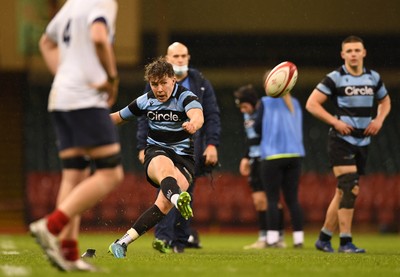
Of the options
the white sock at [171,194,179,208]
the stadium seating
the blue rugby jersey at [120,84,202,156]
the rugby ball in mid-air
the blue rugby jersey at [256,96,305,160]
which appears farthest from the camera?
the stadium seating

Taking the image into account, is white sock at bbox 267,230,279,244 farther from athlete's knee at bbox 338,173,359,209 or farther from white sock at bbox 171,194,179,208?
white sock at bbox 171,194,179,208

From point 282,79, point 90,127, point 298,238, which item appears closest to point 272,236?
point 298,238

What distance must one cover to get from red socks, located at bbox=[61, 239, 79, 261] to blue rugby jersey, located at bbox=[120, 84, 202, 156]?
2059 millimetres

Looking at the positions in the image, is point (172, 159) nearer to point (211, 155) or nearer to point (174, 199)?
point (174, 199)

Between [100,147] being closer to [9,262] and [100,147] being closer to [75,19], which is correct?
[75,19]

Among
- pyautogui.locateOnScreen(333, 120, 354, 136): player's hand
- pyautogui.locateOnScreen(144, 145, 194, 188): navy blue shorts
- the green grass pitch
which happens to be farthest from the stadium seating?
the green grass pitch

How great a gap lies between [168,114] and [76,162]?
6.66 ft

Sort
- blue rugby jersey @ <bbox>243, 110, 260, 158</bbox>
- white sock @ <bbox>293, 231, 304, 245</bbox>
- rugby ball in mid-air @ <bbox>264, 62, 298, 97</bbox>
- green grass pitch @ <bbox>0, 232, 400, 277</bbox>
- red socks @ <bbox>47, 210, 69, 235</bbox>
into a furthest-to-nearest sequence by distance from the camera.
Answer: blue rugby jersey @ <bbox>243, 110, 260, 158</bbox>, white sock @ <bbox>293, 231, 304, 245</bbox>, rugby ball in mid-air @ <bbox>264, 62, 298, 97</bbox>, green grass pitch @ <bbox>0, 232, 400, 277</bbox>, red socks @ <bbox>47, 210, 69, 235</bbox>

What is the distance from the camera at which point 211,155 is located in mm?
9031

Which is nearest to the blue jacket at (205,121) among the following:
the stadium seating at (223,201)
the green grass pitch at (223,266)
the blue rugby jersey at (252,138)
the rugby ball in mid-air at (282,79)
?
the rugby ball in mid-air at (282,79)

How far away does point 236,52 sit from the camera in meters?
23.0

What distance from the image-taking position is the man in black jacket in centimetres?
904

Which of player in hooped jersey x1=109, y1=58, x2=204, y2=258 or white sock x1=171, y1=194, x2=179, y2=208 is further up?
player in hooped jersey x1=109, y1=58, x2=204, y2=258

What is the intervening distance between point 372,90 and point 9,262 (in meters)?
4.08
